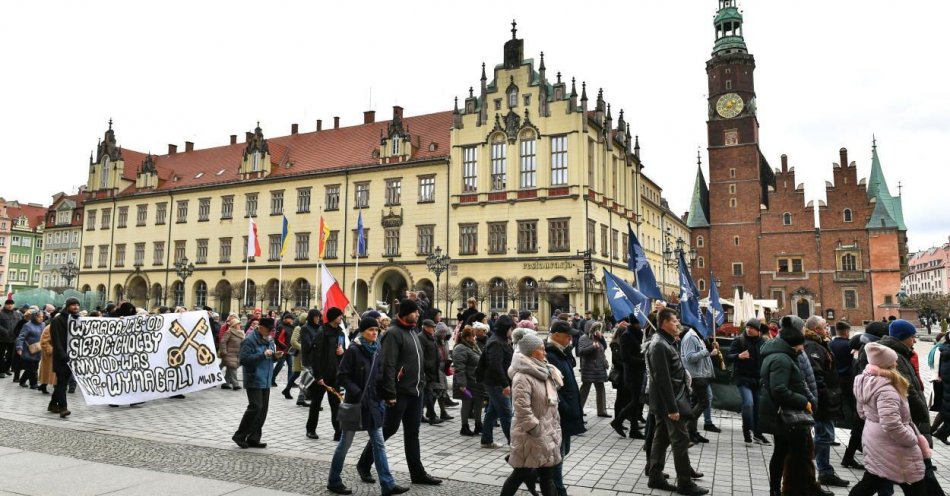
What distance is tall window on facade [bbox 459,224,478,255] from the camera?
41.6 m

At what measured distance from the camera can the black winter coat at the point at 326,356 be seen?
341 inches

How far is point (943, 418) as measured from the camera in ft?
29.7

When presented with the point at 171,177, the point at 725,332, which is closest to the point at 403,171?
the point at 171,177

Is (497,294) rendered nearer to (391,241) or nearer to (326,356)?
(391,241)

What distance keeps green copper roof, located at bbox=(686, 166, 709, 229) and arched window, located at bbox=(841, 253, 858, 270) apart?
1391cm

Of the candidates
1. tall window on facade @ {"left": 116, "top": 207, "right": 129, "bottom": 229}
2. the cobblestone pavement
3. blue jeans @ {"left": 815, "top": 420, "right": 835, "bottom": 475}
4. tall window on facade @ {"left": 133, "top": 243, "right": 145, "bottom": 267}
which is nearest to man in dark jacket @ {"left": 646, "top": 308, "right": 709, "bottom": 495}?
the cobblestone pavement

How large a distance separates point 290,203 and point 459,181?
49.4 feet

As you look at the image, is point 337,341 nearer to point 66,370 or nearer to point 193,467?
point 193,467

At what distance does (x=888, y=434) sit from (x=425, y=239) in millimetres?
38917

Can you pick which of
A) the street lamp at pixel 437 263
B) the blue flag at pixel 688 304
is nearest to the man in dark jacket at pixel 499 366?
the blue flag at pixel 688 304

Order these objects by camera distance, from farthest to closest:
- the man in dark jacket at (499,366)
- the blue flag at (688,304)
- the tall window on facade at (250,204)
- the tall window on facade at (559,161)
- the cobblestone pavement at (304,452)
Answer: the tall window on facade at (250,204) → the tall window on facade at (559,161) → the blue flag at (688,304) → the man in dark jacket at (499,366) → the cobblestone pavement at (304,452)

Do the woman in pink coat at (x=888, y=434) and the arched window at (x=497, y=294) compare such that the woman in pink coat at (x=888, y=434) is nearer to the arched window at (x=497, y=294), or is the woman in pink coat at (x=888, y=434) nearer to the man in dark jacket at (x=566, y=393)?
the man in dark jacket at (x=566, y=393)

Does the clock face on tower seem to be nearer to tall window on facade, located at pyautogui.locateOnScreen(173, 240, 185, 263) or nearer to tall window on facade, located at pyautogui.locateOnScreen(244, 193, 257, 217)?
tall window on facade, located at pyautogui.locateOnScreen(244, 193, 257, 217)

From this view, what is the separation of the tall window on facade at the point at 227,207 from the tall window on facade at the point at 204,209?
5.36 ft
